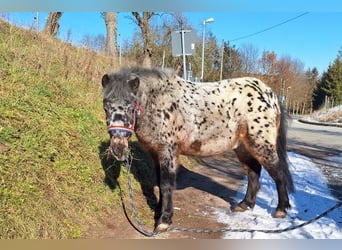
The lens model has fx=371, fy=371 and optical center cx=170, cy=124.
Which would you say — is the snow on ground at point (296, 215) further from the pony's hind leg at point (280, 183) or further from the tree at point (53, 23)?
the tree at point (53, 23)

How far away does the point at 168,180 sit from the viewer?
496cm

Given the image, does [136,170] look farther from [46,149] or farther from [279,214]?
[279,214]

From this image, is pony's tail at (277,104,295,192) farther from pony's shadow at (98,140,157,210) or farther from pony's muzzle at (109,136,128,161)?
pony's muzzle at (109,136,128,161)

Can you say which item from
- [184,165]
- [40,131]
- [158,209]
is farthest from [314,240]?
[184,165]

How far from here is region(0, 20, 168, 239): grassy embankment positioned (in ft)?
13.3

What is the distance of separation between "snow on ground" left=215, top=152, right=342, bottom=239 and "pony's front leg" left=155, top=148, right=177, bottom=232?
0.81 metres

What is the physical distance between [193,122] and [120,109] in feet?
A: 4.19

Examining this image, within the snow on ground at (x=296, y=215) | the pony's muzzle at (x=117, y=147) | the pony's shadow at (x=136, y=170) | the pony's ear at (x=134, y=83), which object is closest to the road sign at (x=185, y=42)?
the pony's shadow at (x=136, y=170)

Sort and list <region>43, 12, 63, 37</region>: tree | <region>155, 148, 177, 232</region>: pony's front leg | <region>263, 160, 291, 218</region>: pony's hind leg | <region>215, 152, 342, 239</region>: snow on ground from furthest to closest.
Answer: <region>43, 12, 63, 37</region>: tree
<region>263, 160, 291, 218</region>: pony's hind leg
<region>155, 148, 177, 232</region>: pony's front leg
<region>215, 152, 342, 239</region>: snow on ground

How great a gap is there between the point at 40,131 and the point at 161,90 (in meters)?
1.80

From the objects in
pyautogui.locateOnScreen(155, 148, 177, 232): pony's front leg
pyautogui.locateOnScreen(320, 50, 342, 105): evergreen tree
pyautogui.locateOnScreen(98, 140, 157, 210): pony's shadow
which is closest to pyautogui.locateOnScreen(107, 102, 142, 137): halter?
pyautogui.locateOnScreen(155, 148, 177, 232): pony's front leg

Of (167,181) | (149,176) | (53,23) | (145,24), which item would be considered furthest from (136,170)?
(145,24)

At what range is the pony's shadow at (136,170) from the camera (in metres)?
5.78

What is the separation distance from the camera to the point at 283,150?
5.83 m
